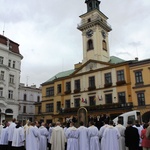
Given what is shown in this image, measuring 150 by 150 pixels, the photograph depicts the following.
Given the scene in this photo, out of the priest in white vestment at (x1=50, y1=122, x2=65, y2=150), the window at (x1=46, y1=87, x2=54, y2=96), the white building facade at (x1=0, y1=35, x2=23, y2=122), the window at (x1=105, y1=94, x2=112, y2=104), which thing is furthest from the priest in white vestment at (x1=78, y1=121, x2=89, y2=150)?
the window at (x1=46, y1=87, x2=54, y2=96)

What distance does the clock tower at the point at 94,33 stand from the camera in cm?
4495

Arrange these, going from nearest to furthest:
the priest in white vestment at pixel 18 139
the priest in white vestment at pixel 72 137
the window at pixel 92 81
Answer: the priest in white vestment at pixel 72 137, the priest in white vestment at pixel 18 139, the window at pixel 92 81

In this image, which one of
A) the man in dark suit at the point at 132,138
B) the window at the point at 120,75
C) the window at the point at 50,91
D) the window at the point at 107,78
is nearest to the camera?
the man in dark suit at the point at 132,138

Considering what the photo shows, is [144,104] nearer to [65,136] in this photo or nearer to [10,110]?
[65,136]

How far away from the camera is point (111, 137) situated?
11977 millimetres

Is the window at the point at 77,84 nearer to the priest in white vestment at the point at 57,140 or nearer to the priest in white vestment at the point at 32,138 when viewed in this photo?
the priest in white vestment at the point at 57,140

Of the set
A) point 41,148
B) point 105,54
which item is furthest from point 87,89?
point 41,148

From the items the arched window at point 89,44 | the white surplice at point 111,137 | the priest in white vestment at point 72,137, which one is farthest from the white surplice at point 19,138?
the arched window at point 89,44

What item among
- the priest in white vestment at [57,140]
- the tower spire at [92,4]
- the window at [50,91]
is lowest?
the priest in white vestment at [57,140]

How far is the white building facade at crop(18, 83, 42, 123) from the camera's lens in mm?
55156

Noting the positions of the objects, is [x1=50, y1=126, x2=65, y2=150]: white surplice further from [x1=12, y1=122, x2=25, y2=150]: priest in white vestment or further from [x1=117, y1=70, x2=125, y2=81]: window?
[x1=117, y1=70, x2=125, y2=81]: window

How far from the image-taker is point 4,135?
50.9 feet

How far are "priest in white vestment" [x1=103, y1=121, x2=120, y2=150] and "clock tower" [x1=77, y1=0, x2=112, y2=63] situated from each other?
32.4 metres

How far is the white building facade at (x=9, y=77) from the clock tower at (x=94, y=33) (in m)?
15.4
